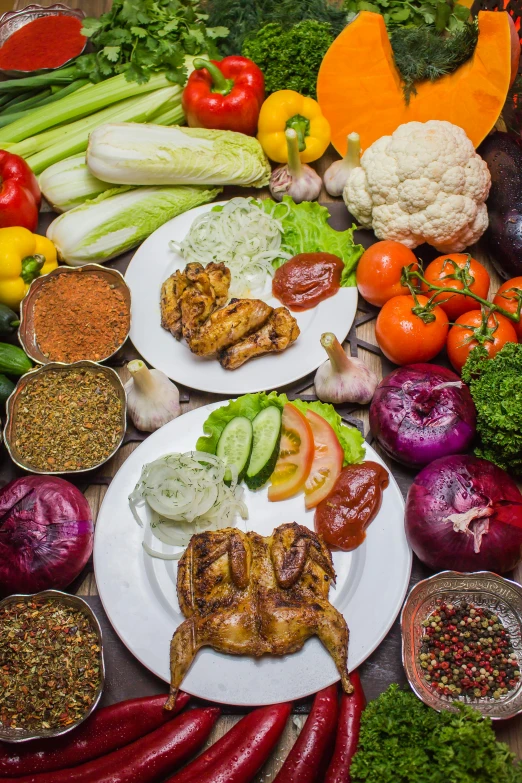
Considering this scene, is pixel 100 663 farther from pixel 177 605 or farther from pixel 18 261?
pixel 18 261

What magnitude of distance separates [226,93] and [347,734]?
10.3 feet

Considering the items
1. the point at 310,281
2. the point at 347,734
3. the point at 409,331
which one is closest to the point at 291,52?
the point at 310,281

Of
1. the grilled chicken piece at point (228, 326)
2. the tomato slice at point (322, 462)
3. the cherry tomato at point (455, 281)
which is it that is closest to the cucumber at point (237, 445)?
the tomato slice at point (322, 462)

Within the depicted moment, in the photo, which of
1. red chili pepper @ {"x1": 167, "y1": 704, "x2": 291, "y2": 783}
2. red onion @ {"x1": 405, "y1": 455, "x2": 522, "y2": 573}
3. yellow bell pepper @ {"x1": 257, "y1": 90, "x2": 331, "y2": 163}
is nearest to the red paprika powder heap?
yellow bell pepper @ {"x1": 257, "y1": 90, "x2": 331, "y2": 163}

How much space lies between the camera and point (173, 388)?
3189 mm

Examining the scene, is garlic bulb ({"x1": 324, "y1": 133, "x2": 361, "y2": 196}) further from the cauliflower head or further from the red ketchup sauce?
the red ketchup sauce

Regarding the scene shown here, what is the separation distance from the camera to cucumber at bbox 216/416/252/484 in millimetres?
2939

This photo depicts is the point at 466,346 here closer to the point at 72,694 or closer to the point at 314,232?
the point at 314,232

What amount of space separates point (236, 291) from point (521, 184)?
146cm

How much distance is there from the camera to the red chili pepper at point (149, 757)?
7.99ft

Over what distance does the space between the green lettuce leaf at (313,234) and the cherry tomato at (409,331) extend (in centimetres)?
35

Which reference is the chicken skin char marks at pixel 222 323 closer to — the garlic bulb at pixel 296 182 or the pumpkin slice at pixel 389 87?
the garlic bulb at pixel 296 182

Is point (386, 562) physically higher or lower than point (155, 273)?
lower

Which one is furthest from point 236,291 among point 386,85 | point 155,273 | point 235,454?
point 386,85
